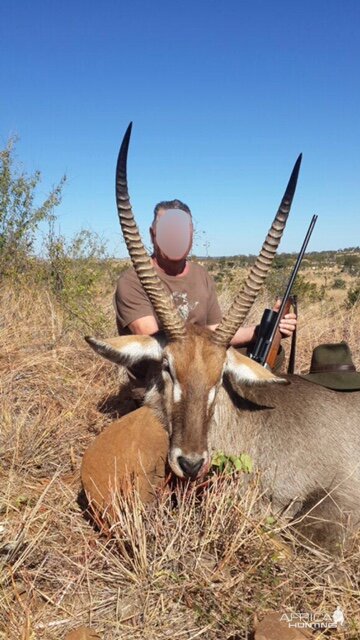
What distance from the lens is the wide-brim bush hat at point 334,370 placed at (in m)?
4.59

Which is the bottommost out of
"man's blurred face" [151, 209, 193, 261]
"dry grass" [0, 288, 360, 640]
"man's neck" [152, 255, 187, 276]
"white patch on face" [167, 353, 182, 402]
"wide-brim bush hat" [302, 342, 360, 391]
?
"dry grass" [0, 288, 360, 640]

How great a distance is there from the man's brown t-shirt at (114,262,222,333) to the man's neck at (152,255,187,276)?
0.21 ft

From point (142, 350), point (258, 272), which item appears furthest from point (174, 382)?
point (258, 272)

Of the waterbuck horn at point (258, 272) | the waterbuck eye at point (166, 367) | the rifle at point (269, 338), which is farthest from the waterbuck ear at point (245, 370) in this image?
the rifle at point (269, 338)

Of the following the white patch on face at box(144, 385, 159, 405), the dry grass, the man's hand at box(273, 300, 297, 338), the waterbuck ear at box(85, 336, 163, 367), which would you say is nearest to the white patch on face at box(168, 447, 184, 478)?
the dry grass

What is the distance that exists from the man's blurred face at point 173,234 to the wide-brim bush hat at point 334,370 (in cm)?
166

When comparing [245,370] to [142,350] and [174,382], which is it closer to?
[174,382]

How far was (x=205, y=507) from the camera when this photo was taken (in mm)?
3395

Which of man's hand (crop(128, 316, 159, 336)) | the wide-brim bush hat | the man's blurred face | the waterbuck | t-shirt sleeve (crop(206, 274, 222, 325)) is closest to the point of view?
the waterbuck

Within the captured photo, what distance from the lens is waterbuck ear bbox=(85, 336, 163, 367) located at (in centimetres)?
394

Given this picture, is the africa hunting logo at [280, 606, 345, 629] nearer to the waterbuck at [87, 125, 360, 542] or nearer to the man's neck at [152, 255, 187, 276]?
the waterbuck at [87, 125, 360, 542]

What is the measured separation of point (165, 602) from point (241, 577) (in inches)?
17.5

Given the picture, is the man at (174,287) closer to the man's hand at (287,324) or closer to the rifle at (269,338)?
the man's hand at (287,324)

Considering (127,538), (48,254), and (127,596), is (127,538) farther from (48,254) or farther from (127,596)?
(48,254)
